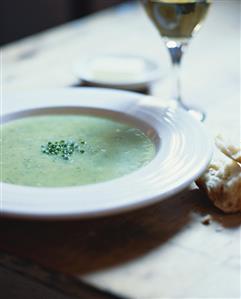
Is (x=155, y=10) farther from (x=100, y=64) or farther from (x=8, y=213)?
(x=8, y=213)

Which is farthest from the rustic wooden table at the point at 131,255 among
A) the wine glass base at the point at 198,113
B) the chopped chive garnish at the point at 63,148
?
the wine glass base at the point at 198,113

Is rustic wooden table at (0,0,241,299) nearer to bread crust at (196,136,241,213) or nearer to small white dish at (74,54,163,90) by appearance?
bread crust at (196,136,241,213)

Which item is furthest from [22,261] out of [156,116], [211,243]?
[156,116]

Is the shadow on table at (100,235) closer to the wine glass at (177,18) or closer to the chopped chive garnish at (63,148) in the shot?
the chopped chive garnish at (63,148)

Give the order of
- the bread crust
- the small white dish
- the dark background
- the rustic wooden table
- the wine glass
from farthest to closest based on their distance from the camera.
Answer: the dark background
the small white dish
the wine glass
the bread crust
the rustic wooden table

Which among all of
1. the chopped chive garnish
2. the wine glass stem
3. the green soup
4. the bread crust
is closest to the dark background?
the wine glass stem

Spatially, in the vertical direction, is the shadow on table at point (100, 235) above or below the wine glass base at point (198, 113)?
above

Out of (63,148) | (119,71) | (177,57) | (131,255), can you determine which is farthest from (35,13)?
(131,255)
